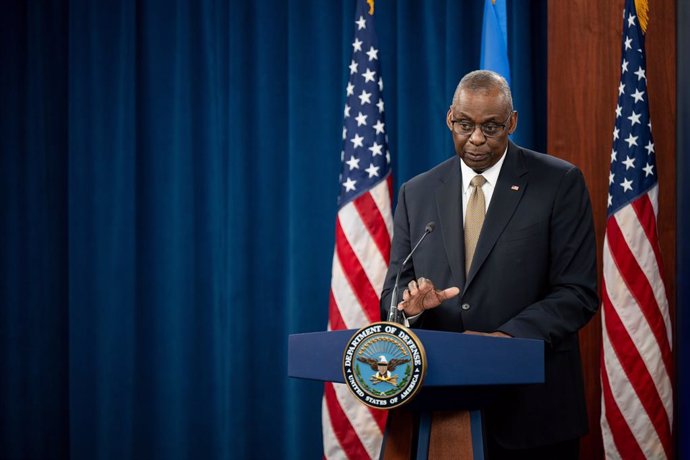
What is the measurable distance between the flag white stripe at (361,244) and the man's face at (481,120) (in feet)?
5.14

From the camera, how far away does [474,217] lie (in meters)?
2.06

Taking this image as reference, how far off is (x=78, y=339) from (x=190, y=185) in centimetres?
105

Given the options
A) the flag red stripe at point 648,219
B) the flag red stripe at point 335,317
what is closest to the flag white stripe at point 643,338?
the flag red stripe at point 648,219

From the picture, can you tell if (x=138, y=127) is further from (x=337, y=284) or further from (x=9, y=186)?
(x=337, y=284)

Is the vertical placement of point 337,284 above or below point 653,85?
below

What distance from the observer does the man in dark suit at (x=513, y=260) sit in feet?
6.29

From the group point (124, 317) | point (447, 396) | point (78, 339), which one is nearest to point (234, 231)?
point (124, 317)

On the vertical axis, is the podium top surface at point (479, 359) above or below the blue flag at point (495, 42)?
below

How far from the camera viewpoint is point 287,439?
13.9 ft

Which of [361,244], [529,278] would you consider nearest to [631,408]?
[361,244]

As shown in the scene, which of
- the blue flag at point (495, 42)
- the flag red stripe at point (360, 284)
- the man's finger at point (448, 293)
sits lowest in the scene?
the flag red stripe at point (360, 284)

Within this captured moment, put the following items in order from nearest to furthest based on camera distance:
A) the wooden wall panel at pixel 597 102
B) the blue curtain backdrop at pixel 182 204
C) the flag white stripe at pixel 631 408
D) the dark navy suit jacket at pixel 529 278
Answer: the dark navy suit jacket at pixel 529 278, the flag white stripe at pixel 631 408, the wooden wall panel at pixel 597 102, the blue curtain backdrop at pixel 182 204

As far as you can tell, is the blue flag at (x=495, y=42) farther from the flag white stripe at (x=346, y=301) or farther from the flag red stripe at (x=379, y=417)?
the flag red stripe at (x=379, y=417)

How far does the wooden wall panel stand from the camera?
3.55m
